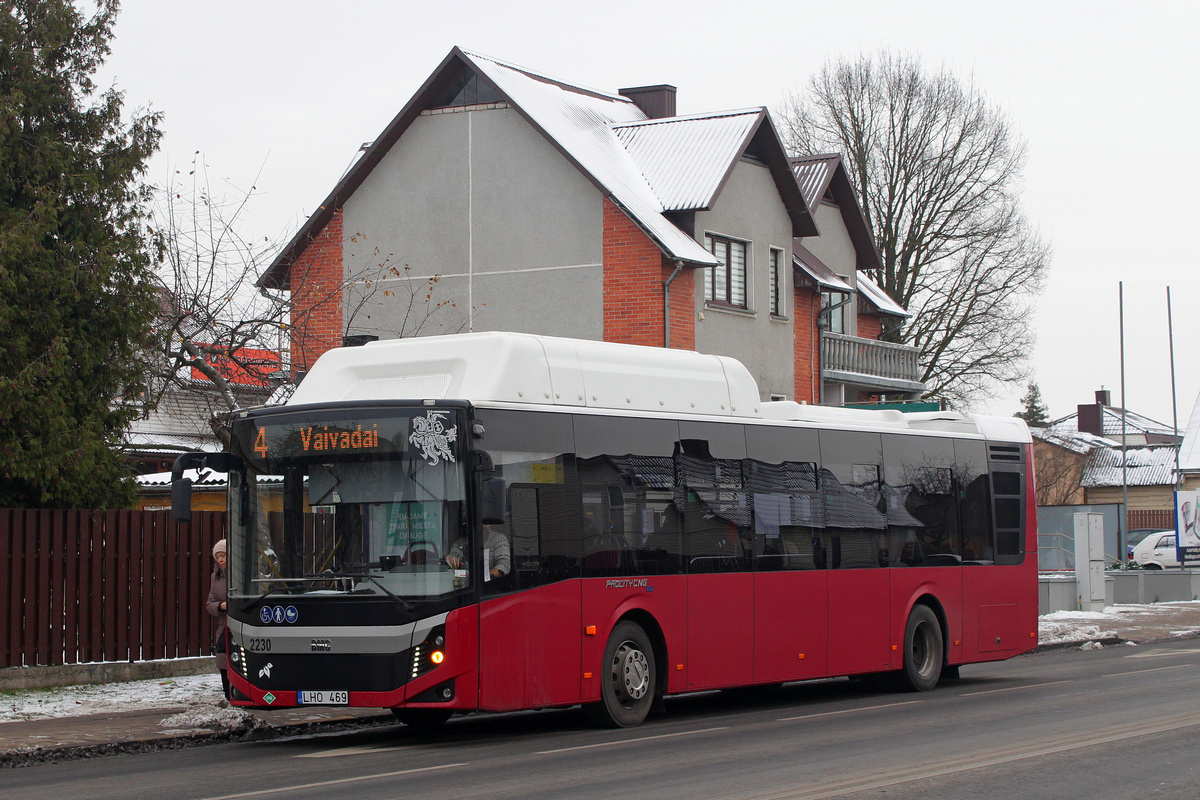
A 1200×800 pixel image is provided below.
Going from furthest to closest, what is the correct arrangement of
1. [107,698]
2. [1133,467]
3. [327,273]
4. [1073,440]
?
[1073,440] → [1133,467] → [327,273] → [107,698]

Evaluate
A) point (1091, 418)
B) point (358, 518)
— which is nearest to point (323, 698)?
point (358, 518)

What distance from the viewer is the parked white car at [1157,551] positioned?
173ft

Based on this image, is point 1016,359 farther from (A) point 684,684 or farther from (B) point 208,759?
(B) point 208,759

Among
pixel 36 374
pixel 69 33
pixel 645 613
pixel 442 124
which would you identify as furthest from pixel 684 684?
pixel 442 124

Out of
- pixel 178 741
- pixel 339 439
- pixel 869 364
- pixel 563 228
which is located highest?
pixel 563 228

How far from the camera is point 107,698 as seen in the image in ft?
52.1

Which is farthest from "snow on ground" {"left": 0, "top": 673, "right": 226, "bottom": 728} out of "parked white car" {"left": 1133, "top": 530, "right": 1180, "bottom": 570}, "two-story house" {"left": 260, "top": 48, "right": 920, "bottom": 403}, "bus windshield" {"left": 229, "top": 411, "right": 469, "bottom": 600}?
"parked white car" {"left": 1133, "top": 530, "right": 1180, "bottom": 570}

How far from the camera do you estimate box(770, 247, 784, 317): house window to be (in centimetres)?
3278

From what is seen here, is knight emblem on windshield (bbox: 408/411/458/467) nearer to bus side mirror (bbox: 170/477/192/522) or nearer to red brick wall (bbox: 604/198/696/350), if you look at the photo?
bus side mirror (bbox: 170/477/192/522)

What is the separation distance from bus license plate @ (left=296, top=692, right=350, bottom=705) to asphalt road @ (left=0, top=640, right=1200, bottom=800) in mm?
430

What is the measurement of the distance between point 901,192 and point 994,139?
325 centimetres

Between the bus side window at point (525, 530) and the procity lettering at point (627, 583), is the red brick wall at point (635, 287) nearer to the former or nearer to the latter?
the procity lettering at point (627, 583)

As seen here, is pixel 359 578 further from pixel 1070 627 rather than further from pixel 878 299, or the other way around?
pixel 878 299

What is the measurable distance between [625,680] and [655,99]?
25.2 meters
